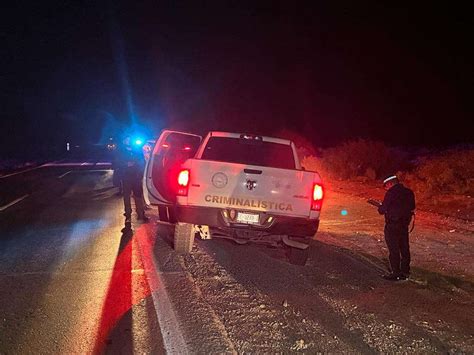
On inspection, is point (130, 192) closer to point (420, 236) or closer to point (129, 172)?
point (129, 172)

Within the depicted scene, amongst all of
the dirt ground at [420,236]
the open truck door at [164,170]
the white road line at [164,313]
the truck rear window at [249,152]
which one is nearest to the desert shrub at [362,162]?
the dirt ground at [420,236]

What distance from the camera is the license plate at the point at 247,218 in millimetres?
6883

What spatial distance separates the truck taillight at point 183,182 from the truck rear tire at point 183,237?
74cm

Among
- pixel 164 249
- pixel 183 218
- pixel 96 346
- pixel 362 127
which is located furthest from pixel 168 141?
pixel 362 127

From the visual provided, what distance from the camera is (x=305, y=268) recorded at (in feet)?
24.3

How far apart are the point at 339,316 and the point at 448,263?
3.71 meters

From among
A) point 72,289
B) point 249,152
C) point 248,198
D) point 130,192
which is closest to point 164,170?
point 130,192

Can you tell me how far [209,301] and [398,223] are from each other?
2981mm

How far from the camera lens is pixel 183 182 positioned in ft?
22.7

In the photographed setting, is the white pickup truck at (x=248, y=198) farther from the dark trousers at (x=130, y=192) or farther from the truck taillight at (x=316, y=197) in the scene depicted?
the dark trousers at (x=130, y=192)

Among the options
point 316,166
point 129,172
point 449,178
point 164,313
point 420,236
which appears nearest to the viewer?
point 164,313

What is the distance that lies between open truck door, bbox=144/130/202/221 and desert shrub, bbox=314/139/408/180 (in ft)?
47.4

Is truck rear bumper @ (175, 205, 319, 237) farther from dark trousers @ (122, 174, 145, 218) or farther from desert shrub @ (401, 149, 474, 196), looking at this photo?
desert shrub @ (401, 149, 474, 196)

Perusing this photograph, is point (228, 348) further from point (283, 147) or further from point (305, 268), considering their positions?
point (283, 147)
